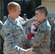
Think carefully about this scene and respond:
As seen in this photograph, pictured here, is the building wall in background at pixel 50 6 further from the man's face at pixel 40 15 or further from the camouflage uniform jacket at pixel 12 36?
the camouflage uniform jacket at pixel 12 36

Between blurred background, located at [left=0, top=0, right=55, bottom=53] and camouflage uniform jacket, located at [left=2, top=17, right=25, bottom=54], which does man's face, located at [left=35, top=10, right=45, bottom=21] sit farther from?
blurred background, located at [left=0, top=0, right=55, bottom=53]

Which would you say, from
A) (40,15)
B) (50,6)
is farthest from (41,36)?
(50,6)

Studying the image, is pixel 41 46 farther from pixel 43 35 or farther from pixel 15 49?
pixel 15 49

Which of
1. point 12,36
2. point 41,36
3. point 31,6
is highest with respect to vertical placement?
point 12,36

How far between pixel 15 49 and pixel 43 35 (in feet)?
1.96

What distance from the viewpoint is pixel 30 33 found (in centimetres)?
505

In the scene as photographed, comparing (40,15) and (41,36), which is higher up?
(40,15)

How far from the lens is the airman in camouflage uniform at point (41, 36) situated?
4.80 m

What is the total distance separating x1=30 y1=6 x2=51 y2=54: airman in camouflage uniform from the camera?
15.8ft

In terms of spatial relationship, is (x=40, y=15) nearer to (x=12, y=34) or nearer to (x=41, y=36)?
(x=41, y=36)

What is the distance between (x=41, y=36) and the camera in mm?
4805

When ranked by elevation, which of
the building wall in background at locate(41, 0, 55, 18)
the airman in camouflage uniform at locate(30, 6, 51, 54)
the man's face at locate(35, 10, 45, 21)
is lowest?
the building wall in background at locate(41, 0, 55, 18)

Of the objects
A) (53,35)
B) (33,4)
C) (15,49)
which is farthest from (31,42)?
(33,4)

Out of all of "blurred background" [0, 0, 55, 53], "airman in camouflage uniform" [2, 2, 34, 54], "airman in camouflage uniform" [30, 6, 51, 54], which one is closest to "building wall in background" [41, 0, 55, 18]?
"blurred background" [0, 0, 55, 53]
